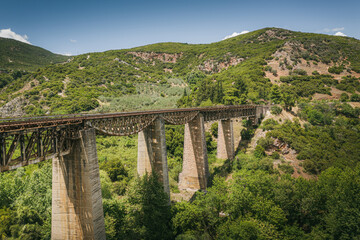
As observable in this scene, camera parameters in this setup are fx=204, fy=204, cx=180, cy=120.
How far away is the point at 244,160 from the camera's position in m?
42.3

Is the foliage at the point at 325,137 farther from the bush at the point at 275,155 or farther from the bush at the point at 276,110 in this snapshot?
the bush at the point at 276,110

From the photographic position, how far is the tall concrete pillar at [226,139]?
45.3m

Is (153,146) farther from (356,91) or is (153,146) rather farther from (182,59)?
(182,59)

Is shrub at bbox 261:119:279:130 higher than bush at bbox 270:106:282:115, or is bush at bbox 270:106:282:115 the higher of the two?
bush at bbox 270:106:282:115

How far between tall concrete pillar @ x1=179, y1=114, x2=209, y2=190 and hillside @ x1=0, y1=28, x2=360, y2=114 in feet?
104

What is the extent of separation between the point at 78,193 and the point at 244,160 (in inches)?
1334

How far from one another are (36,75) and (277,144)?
316ft

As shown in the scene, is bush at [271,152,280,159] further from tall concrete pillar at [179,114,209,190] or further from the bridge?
the bridge

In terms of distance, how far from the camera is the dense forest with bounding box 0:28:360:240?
2098 cm

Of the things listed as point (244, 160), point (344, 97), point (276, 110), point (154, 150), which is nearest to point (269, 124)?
point (276, 110)

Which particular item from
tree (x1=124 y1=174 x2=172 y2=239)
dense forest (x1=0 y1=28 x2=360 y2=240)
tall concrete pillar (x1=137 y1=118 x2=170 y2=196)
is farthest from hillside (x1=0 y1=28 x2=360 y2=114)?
tree (x1=124 y1=174 x2=172 y2=239)

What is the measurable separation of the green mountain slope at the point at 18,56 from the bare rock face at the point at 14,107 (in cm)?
5103

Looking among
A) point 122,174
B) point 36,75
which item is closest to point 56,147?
point 122,174

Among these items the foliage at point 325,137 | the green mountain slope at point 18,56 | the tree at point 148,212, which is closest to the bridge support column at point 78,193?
the tree at point 148,212
